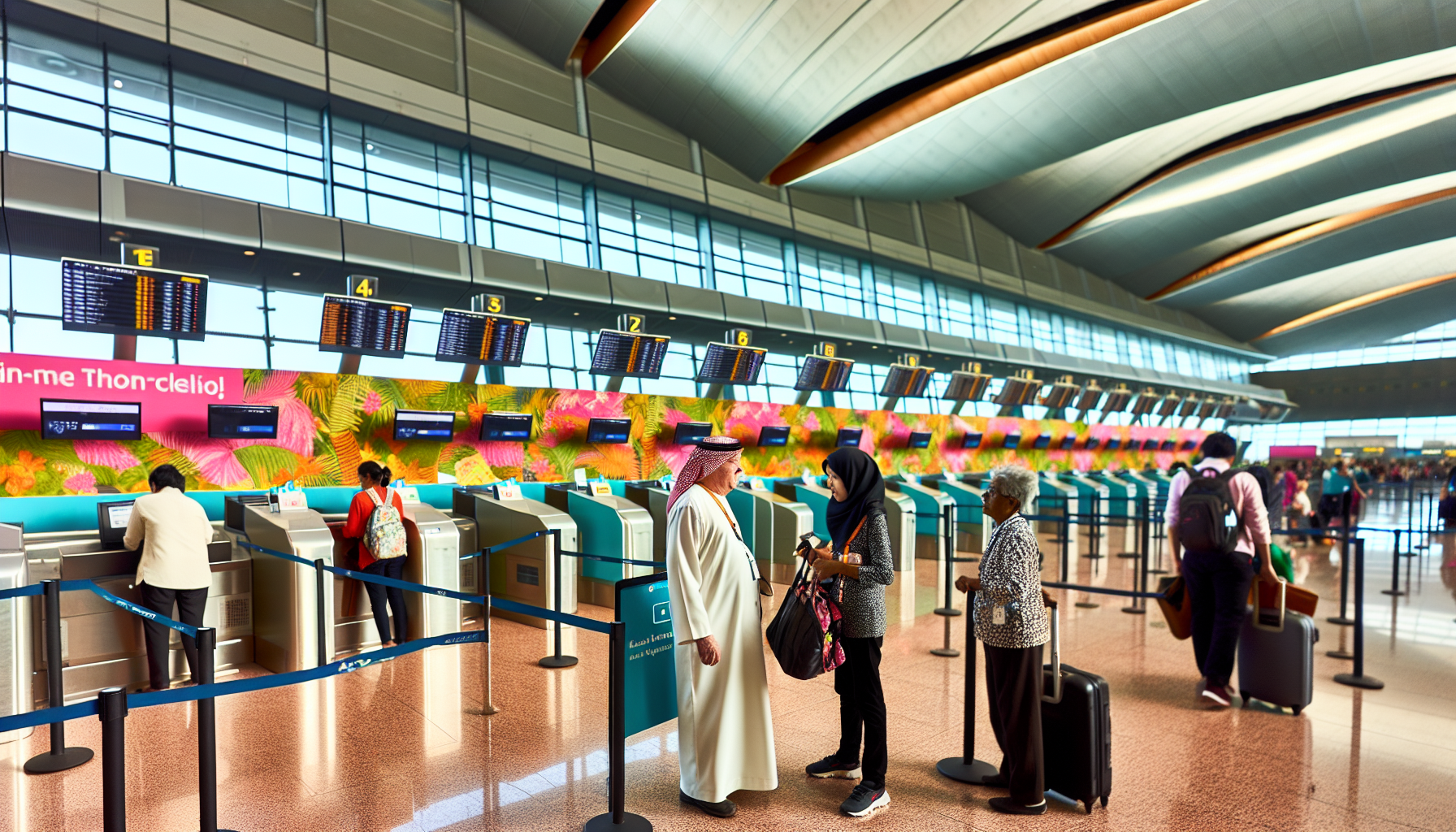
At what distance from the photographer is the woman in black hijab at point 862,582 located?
3.29 metres

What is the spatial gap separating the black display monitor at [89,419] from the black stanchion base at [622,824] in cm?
532

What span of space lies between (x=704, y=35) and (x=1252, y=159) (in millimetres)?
16063

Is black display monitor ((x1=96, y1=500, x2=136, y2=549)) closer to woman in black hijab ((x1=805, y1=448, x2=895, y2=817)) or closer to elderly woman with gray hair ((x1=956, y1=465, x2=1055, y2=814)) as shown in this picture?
woman in black hijab ((x1=805, y1=448, x2=895, y2=817))

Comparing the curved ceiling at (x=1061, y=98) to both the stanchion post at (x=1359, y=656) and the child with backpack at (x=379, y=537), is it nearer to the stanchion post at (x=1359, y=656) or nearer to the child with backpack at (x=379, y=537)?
the child with backpack at (x=379, y=537)

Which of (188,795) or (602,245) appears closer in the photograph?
(188,795)

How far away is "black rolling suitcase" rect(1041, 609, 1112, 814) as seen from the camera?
3.23m

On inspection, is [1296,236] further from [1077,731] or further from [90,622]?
[90,622]

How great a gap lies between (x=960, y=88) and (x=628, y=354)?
7.98 metres

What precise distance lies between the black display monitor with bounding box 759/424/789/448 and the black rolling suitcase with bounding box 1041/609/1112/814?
8432 millimetres

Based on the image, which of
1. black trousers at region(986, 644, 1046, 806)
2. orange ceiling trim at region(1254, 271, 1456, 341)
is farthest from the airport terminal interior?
orange ceiling trim at region(1254, 271, 1456, 341)

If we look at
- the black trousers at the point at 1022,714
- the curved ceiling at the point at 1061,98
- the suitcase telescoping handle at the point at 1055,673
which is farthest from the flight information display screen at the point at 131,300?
the suitcase telescoping handle at the point at 1055,673

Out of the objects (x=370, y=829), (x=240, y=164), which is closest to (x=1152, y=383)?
(x=240, y=164)

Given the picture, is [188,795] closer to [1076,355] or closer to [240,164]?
[240,164]

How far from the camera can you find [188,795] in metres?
3.44
